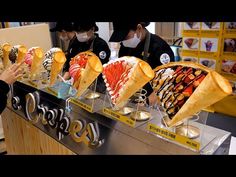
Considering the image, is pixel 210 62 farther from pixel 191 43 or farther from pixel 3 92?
pixel 3 92

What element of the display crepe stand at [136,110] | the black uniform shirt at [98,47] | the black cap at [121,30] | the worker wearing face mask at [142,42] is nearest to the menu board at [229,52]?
the worker wearing face mask at [142,42]

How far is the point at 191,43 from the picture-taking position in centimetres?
400

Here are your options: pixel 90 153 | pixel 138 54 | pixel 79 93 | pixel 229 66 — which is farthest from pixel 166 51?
pixel 229 66

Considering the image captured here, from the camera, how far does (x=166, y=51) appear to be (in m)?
2.15

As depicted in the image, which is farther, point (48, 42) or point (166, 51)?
point (48, 42)

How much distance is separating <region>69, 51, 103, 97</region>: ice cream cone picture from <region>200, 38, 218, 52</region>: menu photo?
9.77 ft

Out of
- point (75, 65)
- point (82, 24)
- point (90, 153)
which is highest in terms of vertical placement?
point (82, 24)

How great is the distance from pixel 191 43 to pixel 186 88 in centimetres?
338

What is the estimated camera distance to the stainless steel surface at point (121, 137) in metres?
0.96

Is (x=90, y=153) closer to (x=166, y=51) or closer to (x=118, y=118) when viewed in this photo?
(x=118, y=118)

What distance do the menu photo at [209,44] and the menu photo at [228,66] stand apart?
0.86ft

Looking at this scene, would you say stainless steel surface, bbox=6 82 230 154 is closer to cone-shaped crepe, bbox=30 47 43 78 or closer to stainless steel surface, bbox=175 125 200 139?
stainless steel surface, bbox=175 125 200 139

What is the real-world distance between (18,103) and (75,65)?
89cm

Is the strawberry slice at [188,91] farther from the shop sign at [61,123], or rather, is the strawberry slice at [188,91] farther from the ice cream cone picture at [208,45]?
the ice cream cone picture at [208,45]
